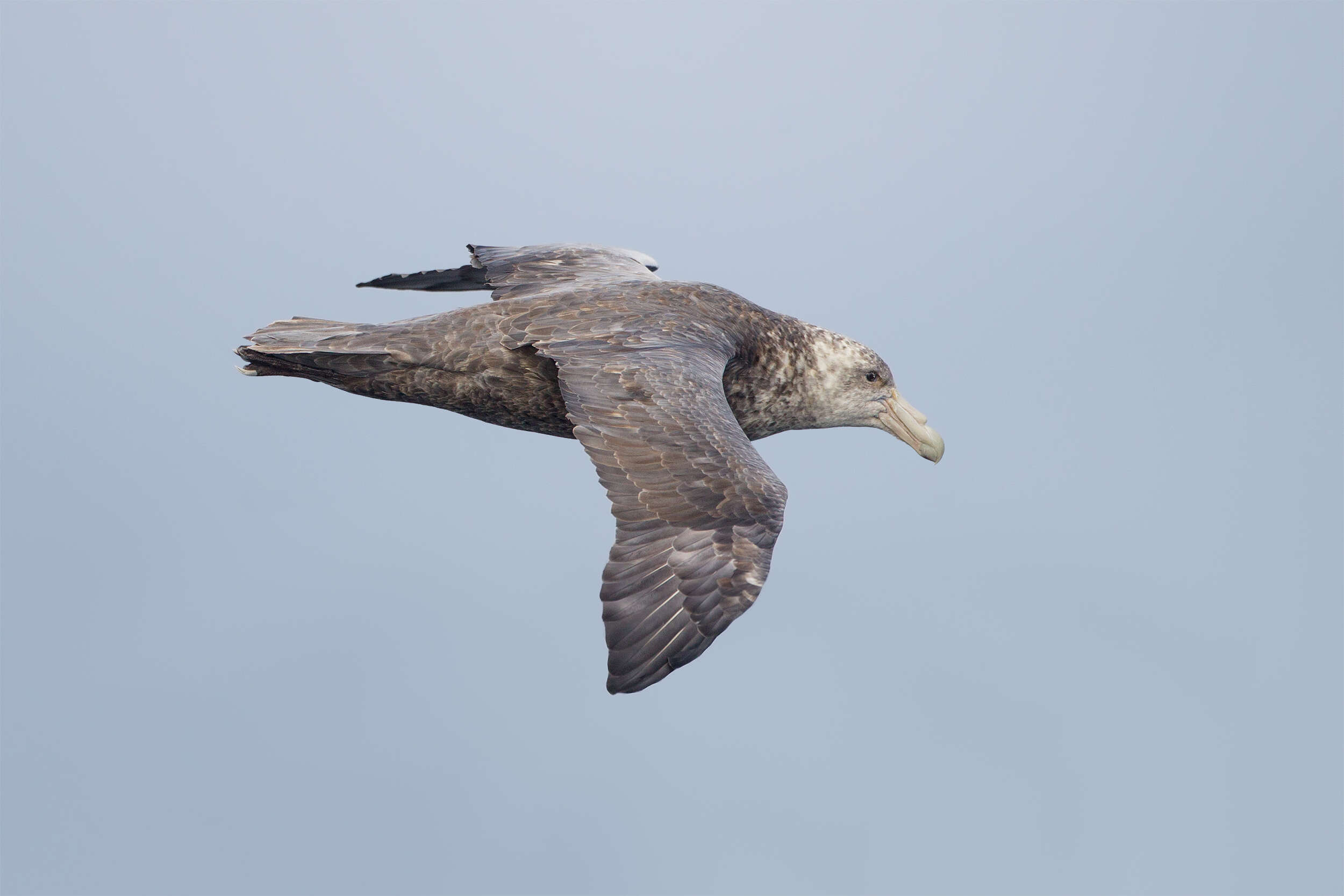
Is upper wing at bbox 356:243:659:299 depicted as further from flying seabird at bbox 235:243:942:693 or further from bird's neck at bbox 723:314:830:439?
bird's neck at bbox 723:314:830:439

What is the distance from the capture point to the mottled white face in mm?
12945

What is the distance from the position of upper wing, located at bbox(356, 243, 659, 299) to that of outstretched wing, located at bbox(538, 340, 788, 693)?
2328 millimetres

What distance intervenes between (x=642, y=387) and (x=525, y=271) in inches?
129

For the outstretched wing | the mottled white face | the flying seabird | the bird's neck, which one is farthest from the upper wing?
the outstretched wing

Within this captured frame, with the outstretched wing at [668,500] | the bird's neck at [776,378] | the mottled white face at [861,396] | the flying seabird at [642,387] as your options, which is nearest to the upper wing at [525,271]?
the flying seabird at [642,387]

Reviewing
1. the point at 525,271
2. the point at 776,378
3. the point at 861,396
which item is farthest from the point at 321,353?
the point at 861,396

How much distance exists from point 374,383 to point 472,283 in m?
2.25

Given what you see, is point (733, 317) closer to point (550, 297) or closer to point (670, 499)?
point (550, 297)

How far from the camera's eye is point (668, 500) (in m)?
9.66

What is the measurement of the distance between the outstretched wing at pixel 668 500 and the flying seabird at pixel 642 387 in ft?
0.03

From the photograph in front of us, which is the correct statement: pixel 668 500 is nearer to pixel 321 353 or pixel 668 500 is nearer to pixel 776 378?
pixel 776 378

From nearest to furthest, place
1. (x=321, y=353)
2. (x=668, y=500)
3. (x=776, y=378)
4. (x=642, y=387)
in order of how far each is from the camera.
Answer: (x=668, y=500)
(x=642, y=387)
(x=321, y=353)
(x=776, y=378)

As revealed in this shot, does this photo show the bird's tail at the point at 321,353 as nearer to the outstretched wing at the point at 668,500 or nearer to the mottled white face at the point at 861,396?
the outstretched wing at the point at 668,500

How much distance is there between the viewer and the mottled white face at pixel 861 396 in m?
12.9
